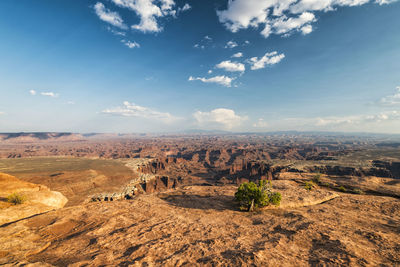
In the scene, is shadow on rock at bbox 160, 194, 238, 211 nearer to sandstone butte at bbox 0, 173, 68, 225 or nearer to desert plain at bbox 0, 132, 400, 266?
desert plain at bbox 0, 132, 400, 266

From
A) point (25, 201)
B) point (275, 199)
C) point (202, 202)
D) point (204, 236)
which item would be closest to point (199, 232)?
point (204, 236)

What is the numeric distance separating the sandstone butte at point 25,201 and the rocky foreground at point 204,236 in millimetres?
2853

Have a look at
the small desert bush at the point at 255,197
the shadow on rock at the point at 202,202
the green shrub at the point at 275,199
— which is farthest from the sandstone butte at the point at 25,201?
the green shrub at the point at 275,199

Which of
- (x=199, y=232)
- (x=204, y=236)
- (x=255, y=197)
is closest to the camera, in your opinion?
(x=204, y=236)

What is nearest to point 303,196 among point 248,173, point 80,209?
point 80,209

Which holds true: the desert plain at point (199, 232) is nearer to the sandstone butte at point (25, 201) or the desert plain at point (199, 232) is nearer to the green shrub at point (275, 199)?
the sandstone butte at point (25, 201)

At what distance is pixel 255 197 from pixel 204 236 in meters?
6.33

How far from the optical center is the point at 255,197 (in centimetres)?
1349

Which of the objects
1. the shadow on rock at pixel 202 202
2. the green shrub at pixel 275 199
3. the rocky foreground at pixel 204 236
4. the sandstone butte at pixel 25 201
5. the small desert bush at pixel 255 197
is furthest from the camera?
the shadow on rock at pixel 202 202

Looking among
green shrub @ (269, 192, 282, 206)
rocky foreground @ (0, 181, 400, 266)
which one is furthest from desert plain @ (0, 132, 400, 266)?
green shrub @ (269, 192, 282, 206)

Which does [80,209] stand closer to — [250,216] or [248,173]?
[250,216]

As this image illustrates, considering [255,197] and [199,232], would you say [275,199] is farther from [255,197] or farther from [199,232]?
[199,232]

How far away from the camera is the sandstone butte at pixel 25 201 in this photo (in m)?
12.2

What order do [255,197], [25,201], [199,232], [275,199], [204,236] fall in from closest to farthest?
[204,236] → [199,232] → [255,197] → [275,199] → [25,201]
